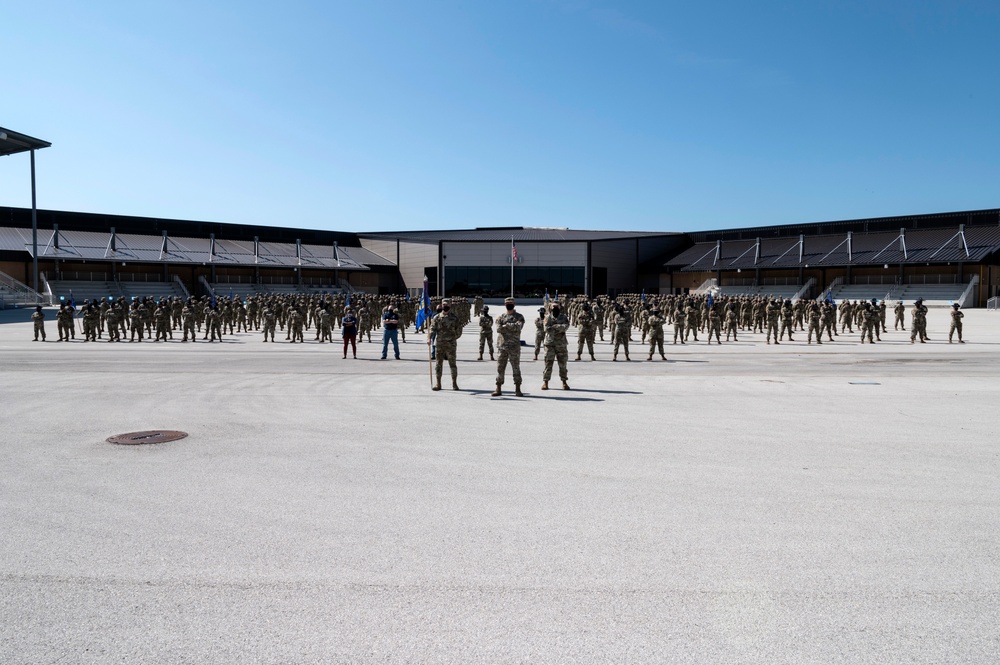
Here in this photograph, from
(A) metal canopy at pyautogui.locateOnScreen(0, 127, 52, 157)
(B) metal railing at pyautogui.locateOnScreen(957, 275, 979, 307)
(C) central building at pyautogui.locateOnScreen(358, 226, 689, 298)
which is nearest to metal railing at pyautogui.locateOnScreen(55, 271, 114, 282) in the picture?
(A) metal canopy at pyautogui.locateOnScreen(0, 127, 52, 157)

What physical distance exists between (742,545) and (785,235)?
74.9m

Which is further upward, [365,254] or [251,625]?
[365,254]

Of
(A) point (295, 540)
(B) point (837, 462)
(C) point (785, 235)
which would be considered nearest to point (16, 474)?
(A) point (295, 540)

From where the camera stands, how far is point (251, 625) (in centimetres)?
363

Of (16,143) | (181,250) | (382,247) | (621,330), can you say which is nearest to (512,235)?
(382,247)

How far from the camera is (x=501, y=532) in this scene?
498cm

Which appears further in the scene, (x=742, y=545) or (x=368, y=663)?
(x=742, y=545)

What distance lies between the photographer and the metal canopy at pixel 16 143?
45.8 m

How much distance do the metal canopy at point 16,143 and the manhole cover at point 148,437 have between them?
49.2 meters

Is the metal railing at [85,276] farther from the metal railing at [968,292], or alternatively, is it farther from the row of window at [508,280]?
the metal railing at [968,292]

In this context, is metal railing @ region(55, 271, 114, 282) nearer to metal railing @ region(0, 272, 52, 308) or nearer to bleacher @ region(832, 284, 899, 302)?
metal railing @ region(0, 272, 52, 308)

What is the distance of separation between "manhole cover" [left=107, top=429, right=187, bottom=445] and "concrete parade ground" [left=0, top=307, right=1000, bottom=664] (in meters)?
0.25

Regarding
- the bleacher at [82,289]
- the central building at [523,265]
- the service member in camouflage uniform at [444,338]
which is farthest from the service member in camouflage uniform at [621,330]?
the central building at [523,265]

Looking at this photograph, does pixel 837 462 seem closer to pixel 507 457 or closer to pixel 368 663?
pixel 507 457
